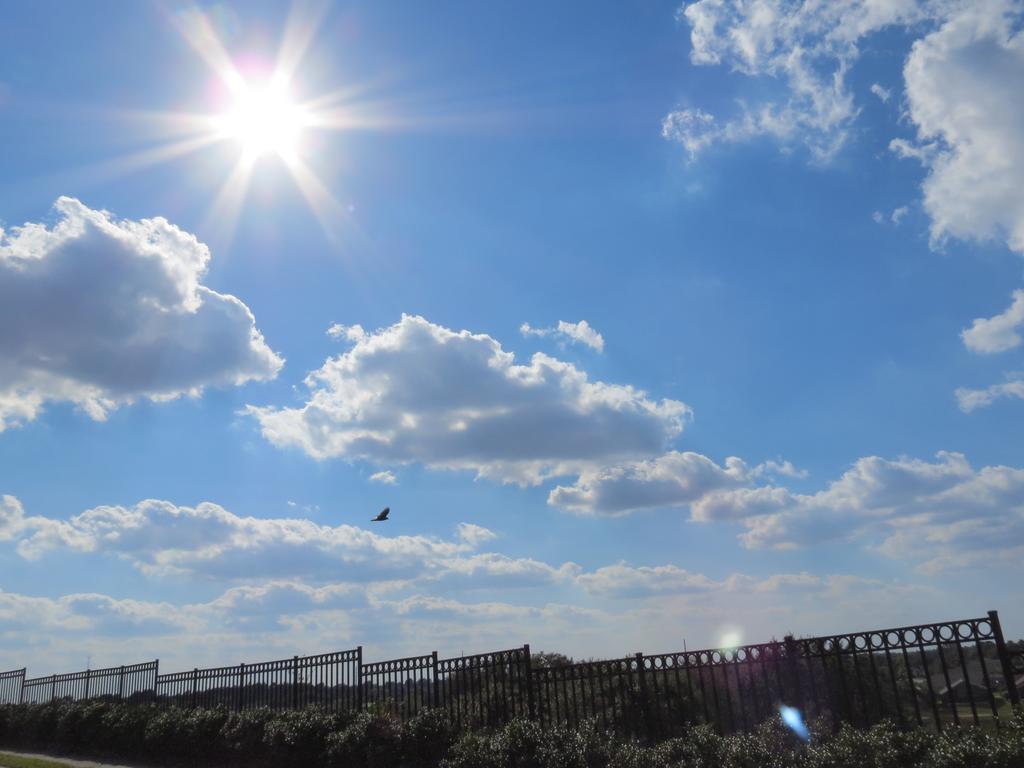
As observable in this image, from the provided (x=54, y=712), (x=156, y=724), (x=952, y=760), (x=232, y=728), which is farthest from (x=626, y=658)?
(x=54, y=712)

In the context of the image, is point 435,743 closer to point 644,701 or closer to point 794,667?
point 644,701

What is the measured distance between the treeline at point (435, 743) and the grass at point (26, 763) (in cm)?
134

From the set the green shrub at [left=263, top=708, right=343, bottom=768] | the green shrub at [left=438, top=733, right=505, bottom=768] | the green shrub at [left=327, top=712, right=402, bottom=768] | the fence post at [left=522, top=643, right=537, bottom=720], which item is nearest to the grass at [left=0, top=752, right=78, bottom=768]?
the green shrub at [left=263, top=708, right=343, bottom=768]

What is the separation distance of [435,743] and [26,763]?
1157 centimetres

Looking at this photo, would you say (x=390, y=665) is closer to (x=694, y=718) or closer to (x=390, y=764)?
(x=390, y=764)

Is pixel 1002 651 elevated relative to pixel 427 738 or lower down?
elevated

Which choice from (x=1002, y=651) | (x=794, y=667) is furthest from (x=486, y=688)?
(x=1002, y=651)

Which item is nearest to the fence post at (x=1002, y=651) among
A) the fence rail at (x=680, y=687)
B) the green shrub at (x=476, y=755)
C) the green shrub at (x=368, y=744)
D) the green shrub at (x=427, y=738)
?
the fence rail at (x=680, y=687)

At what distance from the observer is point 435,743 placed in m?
12.1

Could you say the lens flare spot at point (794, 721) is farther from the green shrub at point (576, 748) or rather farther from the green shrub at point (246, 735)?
the green shrub at point (246, 735)

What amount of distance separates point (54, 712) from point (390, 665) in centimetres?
1444

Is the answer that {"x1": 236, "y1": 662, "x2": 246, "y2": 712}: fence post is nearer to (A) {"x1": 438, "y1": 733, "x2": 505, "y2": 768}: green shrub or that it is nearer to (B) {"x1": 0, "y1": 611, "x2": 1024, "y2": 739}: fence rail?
(B) {"x1": 0, "y1": 611, "x2": 1024, "y2": 739}: fence rail

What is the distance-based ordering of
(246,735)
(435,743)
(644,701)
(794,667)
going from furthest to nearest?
(246,735) < (435,743) < (644,701) < (794,667)

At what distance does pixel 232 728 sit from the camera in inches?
623
